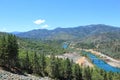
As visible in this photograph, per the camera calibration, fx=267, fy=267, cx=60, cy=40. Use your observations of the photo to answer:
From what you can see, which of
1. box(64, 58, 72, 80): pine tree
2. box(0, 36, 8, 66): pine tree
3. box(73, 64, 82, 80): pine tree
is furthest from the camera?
box(73, 64, 82, 80): pine tree

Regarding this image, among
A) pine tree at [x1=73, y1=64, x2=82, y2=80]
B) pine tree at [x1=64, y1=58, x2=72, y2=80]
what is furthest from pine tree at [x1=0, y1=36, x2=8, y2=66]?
pine tree at [x1=73, y1=64, x2=82, y2=80]

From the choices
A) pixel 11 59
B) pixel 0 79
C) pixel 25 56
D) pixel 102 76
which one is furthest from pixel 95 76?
pixel 0 79

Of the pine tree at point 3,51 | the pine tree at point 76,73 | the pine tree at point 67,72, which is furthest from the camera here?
the pine tree at point 76,73

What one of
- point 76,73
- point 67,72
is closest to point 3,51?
point 67,72

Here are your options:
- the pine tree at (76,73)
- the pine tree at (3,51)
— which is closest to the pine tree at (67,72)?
the pine tree at (76,73)

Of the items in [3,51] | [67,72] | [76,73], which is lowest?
[76,73]

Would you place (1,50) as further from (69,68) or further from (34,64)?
(69,68)

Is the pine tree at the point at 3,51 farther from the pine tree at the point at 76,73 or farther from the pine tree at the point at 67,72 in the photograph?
the pine tree at the point at 76,73

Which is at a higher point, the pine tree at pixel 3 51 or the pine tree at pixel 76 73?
the pine tree at pixel 3 51

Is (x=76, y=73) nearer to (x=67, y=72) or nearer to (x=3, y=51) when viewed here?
(x=67, y=72)

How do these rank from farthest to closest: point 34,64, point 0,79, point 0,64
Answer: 1. point 34,64
2. point 0,64
3. point 0,79

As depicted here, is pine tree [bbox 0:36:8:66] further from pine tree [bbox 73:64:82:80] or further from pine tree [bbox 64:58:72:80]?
pine tree [bbox 73:64:82:80]
